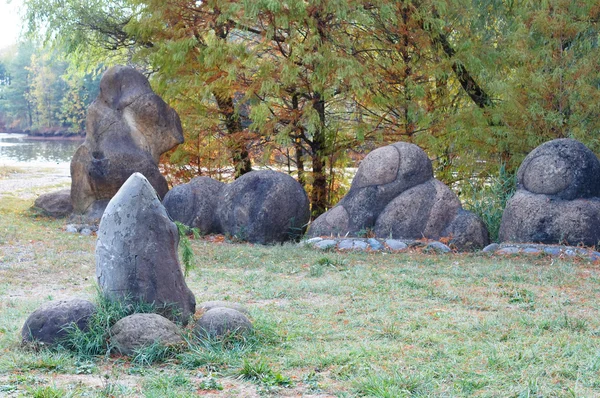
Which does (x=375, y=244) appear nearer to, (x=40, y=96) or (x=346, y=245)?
(x=346, y=245)

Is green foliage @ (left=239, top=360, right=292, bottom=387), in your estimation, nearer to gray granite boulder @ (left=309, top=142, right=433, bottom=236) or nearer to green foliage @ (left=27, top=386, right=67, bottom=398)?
green foliage @ (left=27, top=386, right=67, bottom=398)

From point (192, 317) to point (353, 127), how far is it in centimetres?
818

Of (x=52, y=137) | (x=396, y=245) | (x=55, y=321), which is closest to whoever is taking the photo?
(x=55, y=321)

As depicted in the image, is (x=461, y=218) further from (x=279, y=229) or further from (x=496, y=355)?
(x=496, y=355)

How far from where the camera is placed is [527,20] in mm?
10883

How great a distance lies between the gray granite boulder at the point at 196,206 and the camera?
37.6 ft

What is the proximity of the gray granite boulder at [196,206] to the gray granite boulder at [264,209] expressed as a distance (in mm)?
285

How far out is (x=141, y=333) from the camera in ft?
15.2

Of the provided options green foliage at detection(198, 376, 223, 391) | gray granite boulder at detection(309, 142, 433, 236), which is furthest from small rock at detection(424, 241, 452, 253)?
green foliage at detection(198, 376, 223, 391)

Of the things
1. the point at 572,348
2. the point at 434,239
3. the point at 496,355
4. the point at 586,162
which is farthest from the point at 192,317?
the point at 586,162

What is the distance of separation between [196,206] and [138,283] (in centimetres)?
648

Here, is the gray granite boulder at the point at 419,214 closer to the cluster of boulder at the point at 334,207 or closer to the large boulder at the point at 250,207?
the cluster of boulder at the point at 334,207

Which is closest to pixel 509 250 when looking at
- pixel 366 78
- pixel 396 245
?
pixel 396 245

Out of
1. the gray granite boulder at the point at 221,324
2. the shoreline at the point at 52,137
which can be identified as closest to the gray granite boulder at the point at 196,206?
the gray granite boulder at the point at 221,324
